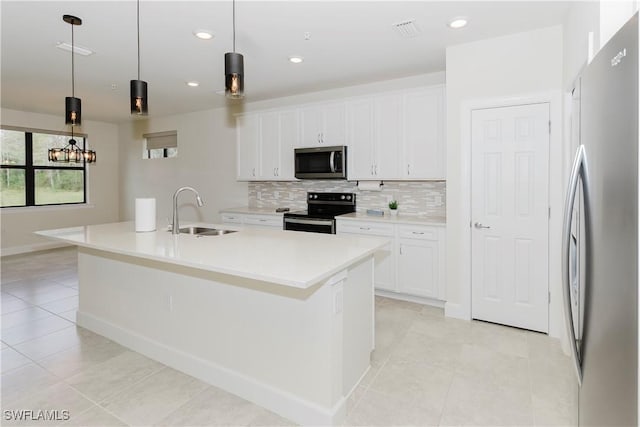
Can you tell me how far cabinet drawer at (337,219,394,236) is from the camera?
397cm

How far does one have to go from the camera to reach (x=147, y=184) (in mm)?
7129

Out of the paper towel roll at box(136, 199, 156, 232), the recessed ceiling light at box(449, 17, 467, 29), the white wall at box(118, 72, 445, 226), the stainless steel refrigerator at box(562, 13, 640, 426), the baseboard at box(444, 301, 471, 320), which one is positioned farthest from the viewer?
the white wall at box(118, 72, 445, 226)

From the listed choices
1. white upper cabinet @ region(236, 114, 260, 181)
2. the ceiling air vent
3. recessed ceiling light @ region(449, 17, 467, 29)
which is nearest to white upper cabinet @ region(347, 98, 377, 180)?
the ceiling air vent

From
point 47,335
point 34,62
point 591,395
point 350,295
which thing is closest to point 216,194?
point 34,62

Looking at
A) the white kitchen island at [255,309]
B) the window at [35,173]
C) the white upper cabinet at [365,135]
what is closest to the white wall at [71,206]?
the window at [35,173]

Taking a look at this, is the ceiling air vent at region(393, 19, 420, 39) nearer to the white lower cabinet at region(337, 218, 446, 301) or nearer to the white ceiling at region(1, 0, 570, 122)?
the white ceiling at region(1, 0, 570, 122)

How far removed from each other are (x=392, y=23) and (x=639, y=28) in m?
2.28

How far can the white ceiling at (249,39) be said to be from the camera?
8.77ft

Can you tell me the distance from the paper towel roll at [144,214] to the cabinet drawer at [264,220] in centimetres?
199

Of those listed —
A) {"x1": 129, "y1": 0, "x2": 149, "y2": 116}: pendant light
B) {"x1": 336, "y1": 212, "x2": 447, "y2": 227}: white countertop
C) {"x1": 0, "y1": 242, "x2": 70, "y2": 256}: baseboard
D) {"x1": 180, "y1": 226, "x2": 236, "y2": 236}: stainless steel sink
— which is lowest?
{"x1": 0, "y1": 242, "x2": 70, "y2": 256}: baseboard

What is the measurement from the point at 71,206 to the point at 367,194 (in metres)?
5.78

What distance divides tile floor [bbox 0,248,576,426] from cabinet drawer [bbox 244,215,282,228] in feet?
6.46

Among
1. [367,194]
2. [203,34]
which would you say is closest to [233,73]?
[203,34]

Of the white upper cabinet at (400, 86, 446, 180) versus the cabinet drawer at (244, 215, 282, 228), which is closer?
the white upper cabinet at (400, 86, 446, 180)
